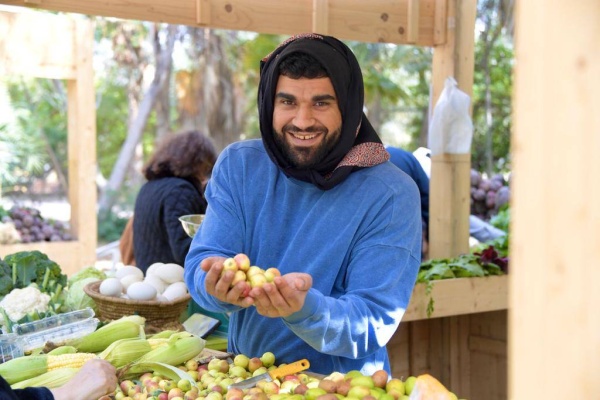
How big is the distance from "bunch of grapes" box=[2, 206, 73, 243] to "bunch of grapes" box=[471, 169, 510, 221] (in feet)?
13.8

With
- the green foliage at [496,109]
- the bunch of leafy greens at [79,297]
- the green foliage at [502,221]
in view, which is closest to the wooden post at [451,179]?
the green foliage at [502,221]

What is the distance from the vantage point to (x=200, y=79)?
15.6 meters

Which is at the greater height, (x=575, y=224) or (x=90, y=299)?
(x=575, y=224)

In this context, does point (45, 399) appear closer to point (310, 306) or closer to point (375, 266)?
point (310, 306)

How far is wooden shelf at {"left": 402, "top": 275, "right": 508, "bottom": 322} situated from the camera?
4906mm

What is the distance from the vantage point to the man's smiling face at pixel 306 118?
2.57 metres

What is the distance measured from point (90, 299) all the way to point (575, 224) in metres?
3.05

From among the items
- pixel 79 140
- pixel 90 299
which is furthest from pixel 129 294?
pixel 79 140

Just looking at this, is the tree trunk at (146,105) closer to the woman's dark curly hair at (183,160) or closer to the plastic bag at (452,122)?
the woman's dark curly hair at (183,160)

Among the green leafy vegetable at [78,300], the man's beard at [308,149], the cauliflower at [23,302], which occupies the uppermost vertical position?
the man's beard at [308,149]

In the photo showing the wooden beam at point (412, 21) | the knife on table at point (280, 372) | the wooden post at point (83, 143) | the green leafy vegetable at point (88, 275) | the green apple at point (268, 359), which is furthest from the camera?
the wooden post at point (83, 143)

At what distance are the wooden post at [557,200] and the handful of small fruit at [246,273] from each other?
1.00 meters

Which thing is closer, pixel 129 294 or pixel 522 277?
pixel 522 277

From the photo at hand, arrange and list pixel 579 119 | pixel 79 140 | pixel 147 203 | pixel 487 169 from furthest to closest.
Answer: pixel 487 169 < pixel 79 140 < pixel 147 203 < pixel 579 119
